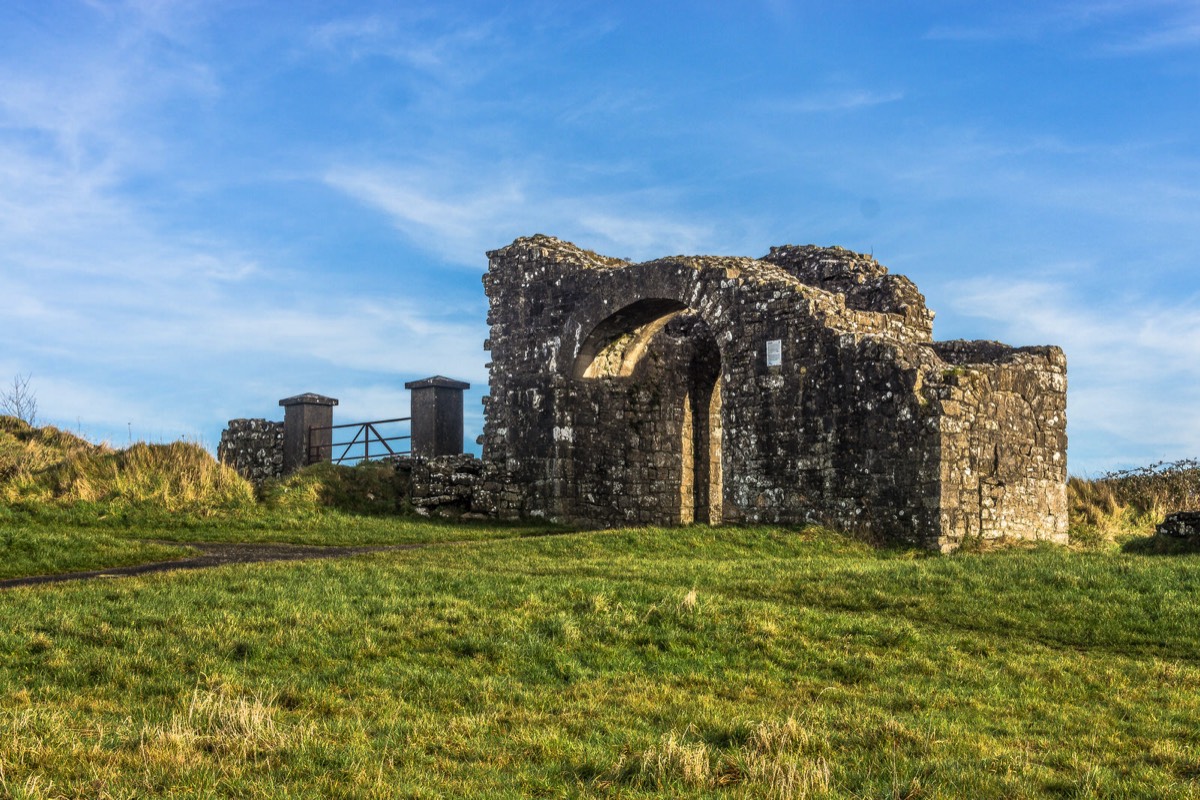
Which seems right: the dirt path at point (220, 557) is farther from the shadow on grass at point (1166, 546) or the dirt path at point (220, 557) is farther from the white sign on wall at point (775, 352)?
the shadow on grass at point (1166, 546)

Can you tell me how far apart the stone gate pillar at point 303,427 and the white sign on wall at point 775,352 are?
13978mm

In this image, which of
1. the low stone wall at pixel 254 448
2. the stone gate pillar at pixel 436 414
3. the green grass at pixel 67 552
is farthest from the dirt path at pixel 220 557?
the low stone wall at pixel 254 448

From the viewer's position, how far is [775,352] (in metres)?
19.6

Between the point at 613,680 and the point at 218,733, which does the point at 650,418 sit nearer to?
the point at 613,680

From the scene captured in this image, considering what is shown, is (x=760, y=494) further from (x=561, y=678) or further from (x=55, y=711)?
(x=55, y=711)

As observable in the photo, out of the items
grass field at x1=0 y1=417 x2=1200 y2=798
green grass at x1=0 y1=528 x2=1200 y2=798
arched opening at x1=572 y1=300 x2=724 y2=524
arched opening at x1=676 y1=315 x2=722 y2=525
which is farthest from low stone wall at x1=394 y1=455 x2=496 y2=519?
green grass at x1=0 y1=528 x2=1200 y2=798

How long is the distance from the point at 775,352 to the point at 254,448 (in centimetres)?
1726

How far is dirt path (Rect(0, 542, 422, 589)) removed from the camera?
14.1 m

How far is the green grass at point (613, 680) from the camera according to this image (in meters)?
6.22

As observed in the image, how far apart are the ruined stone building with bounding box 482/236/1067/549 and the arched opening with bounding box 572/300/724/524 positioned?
4cm

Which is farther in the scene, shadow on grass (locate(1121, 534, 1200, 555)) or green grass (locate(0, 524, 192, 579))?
shadow on grass (locate(1121, 534, 1200, 555))

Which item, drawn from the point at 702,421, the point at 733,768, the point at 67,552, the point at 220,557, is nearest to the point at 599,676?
the point at 733,768

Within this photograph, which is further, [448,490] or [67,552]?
[448,490]

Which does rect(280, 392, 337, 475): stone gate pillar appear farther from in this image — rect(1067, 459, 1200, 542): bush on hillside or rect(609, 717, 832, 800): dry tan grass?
rect(609, 717, 832, 800): dry tan grass
